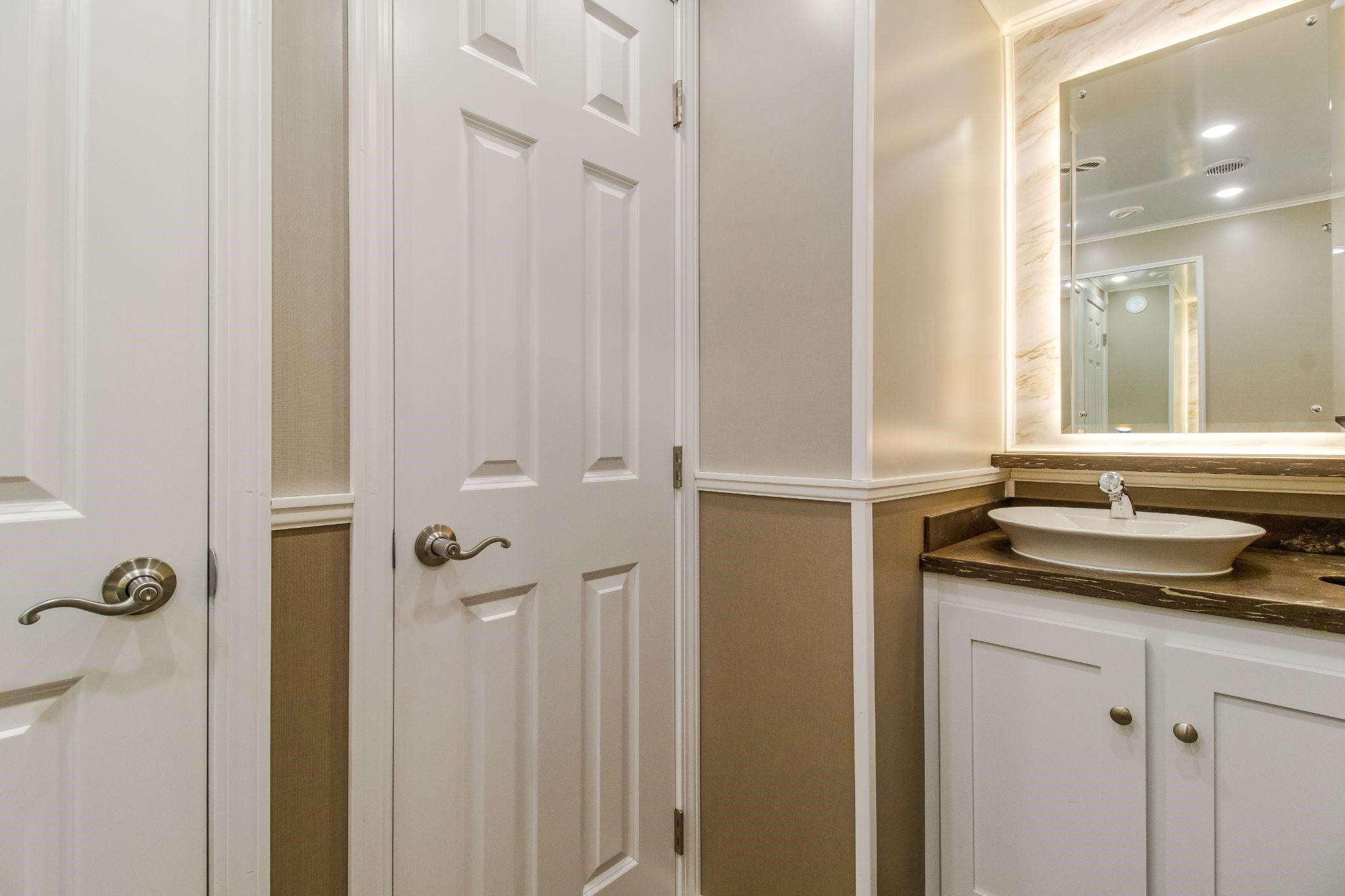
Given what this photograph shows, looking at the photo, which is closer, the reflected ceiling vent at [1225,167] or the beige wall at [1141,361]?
the reflected ceiling vent at [1225,167]

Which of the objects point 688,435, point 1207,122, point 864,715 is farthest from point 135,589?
point 1207,122

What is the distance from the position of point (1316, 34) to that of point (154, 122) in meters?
2.26

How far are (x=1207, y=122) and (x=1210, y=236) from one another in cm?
28

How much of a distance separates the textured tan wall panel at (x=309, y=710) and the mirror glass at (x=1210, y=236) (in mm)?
1832

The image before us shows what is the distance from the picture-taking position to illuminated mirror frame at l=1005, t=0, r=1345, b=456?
62.7 inches

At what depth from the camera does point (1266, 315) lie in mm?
1444

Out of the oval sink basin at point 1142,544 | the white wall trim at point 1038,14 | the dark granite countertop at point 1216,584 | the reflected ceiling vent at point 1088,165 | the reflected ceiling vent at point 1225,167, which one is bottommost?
the dark granite countertop at point 1216,584

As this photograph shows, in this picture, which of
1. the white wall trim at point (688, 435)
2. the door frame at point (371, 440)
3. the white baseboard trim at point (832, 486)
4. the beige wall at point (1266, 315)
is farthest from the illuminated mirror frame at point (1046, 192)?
the door frame at point (371, 440)

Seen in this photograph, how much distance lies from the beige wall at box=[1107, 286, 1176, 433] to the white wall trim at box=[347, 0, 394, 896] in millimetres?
1783

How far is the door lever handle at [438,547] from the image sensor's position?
3.11ft

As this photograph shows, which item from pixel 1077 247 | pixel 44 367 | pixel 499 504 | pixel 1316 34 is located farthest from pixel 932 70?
pixel 44 367

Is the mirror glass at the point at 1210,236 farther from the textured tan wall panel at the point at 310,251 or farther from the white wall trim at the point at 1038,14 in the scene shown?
the textured tan wall panel at the point at 310,251

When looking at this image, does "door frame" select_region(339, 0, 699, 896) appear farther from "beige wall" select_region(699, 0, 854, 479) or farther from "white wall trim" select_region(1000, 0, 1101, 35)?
"white wall trim" select_region(1000, 0, 1101, 35)

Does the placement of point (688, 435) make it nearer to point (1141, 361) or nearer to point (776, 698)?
point (776, 698)
